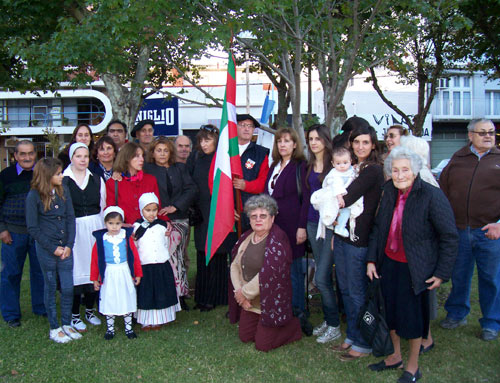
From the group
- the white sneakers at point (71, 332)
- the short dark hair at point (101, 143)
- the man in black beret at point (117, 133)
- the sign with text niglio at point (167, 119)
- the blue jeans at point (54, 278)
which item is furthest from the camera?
the sign with text niglio at point (167, 119)

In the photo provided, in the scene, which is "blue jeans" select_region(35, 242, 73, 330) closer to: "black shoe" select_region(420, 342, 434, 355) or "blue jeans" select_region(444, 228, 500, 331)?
"black shoe" select_region(420, 342, 434, 355)

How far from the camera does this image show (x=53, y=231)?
15.6 ft

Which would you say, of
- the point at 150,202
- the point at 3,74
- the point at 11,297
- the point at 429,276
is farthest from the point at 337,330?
the point at 3,74

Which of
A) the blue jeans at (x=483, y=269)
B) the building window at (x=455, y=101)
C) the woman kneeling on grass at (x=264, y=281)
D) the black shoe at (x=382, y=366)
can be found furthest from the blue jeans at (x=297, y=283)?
the building window at (x=455, y=101)

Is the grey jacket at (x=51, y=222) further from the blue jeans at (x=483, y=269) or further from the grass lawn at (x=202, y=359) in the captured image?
the blue jeans at (x=483, y=269)

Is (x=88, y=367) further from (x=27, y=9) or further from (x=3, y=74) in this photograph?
(x=3, y=74)

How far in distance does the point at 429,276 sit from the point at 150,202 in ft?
9.42

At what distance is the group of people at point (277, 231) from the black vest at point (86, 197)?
1 cm

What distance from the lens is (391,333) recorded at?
4117 millimetres

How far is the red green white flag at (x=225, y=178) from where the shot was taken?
5133 mm

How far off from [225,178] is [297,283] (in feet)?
4.55

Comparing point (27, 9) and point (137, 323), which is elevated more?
point (27, 9)

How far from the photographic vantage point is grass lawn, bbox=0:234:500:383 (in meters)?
4.03

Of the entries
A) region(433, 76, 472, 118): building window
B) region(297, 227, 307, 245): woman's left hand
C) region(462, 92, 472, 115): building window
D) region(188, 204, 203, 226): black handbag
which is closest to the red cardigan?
region(188, 204, 203, 226): black handbag
